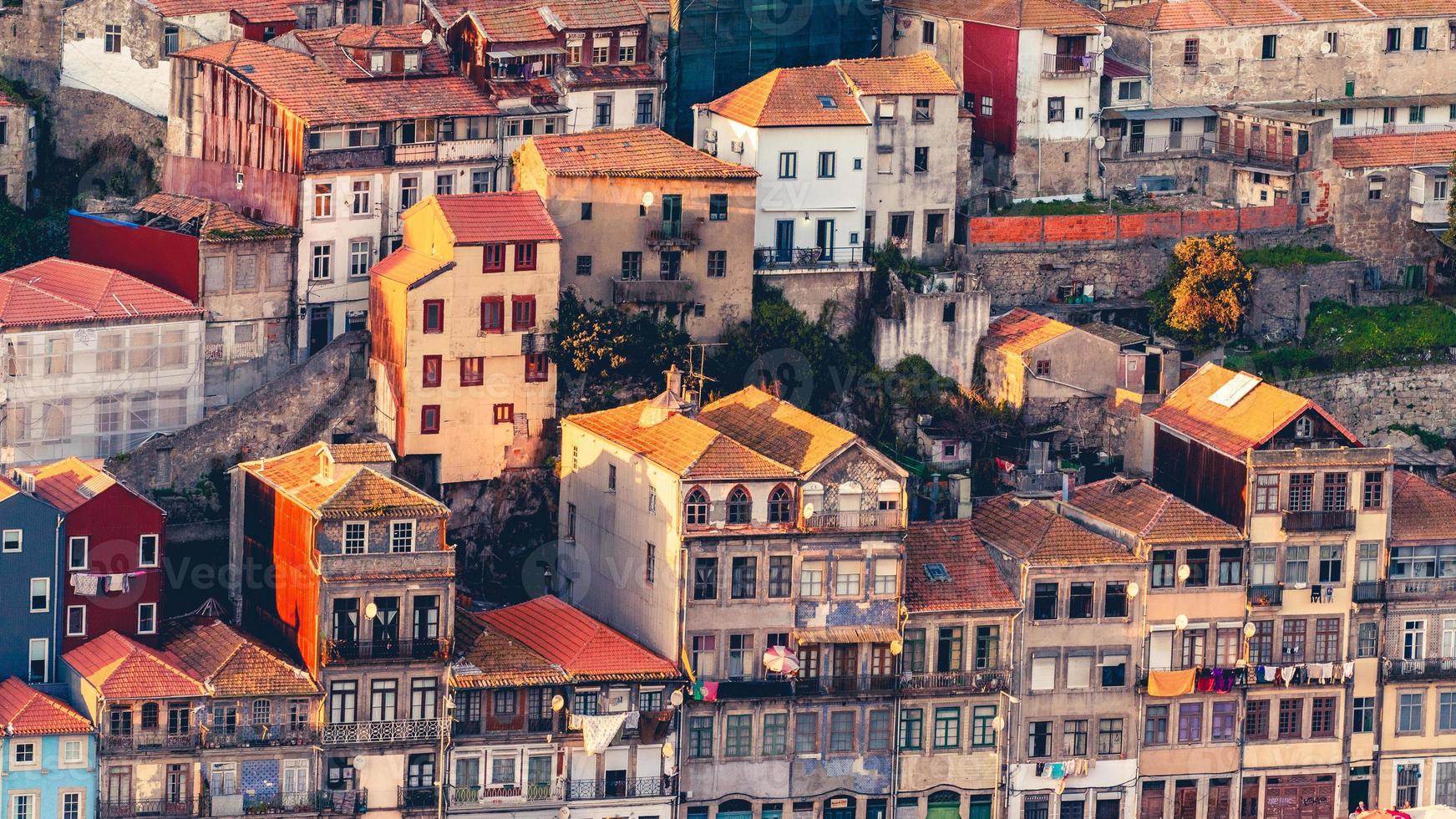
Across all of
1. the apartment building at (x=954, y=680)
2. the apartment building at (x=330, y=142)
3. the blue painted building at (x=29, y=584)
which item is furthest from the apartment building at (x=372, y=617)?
→ the apartment building at (x=954, y=680)

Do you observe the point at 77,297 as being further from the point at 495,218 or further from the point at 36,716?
the point at 36,716

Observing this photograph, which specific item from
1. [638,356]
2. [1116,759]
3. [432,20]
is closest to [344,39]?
[432,20]

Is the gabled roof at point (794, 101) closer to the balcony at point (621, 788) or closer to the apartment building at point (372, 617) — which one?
the apartment building at point (372, 617)

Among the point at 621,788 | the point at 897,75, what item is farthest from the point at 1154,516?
the point at 897,75

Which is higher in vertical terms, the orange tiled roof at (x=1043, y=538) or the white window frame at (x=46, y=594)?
the orange tiled roof at (x=1043, y=538)

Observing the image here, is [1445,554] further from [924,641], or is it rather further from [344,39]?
[344,39]

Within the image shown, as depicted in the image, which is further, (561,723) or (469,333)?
(469,333)
